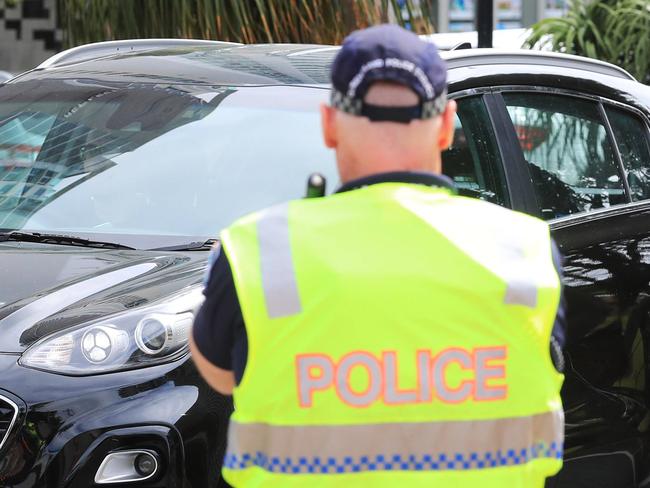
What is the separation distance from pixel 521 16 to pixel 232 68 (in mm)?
14496

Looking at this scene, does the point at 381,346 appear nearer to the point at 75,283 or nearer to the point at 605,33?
the point at 75,283

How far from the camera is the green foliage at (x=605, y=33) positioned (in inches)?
404

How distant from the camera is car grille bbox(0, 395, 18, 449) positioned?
114 inches

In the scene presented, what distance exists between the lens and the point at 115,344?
9.89 feet

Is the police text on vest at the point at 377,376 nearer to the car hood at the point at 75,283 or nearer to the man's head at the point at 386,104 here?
the man's head at the point at 386,104

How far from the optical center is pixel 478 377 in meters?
1.84

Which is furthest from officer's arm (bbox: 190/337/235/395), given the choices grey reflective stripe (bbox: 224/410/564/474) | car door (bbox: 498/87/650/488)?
car door (bbox: 498/87/650/488)

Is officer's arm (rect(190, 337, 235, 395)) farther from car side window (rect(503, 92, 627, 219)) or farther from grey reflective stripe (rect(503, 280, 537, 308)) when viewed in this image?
car side window (rect(503, 92, 627, 219))

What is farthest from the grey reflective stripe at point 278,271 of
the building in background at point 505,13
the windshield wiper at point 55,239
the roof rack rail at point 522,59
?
the building in background at point 505,13

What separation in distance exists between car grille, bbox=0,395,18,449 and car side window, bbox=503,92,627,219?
5.90 feet

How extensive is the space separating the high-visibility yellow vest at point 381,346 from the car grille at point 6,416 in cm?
118

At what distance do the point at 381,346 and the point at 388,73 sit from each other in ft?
1.27

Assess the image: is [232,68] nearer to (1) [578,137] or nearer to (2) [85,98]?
(2) [85,98]

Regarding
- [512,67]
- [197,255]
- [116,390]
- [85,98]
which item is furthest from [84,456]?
[512,67]
